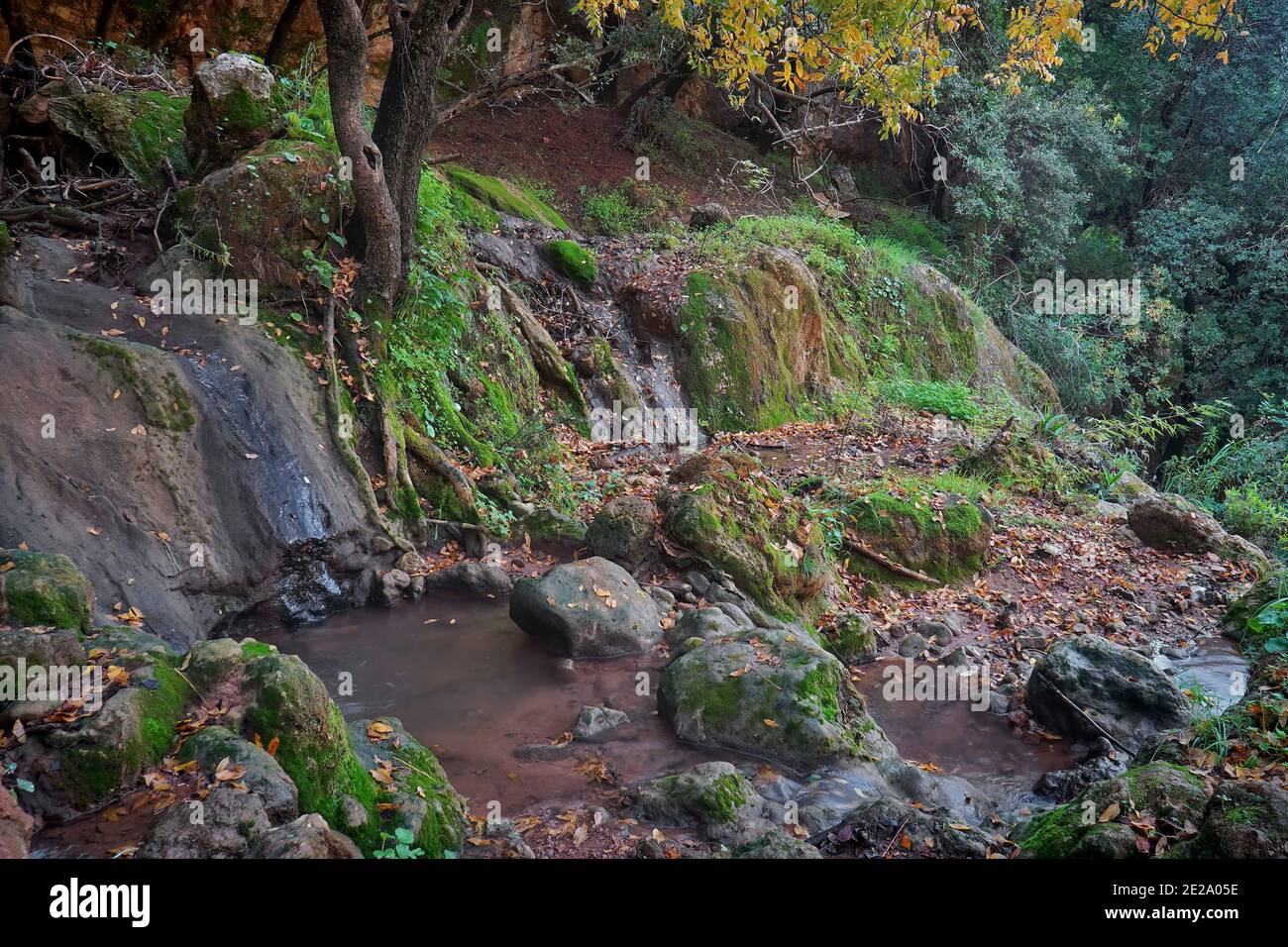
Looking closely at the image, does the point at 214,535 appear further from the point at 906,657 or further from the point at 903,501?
the point at 903,501

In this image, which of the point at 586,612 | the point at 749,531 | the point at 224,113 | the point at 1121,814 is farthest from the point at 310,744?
the point at 224,113

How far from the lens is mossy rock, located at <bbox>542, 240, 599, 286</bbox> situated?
12.0 meters

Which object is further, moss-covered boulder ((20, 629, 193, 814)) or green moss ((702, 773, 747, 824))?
green moss ((702, 773, 747, 824))

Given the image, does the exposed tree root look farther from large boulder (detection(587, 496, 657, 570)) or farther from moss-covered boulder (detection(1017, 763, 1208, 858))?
moss-covered boulder (detection(1017, 763, 1208, 858))

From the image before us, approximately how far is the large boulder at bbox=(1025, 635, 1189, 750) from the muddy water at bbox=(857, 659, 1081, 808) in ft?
0.78

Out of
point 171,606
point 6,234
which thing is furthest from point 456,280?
point 171,606

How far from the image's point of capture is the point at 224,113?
7973 mm

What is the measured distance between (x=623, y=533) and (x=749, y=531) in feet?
3.56

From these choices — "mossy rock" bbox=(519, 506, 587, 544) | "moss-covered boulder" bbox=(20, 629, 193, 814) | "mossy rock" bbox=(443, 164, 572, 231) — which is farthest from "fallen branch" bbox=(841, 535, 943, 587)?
"mossy rock" bbox=(443, 164, 572, 231)

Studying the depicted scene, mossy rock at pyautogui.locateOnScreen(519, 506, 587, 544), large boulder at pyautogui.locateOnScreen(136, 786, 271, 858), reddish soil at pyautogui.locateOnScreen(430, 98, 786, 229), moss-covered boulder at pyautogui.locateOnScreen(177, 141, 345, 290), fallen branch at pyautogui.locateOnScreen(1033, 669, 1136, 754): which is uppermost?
reddish soil at pyautogui.locateOnScreen(430, 98, 786, 229)

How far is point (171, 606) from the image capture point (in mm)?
5781

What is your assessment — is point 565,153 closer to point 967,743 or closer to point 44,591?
point 967,743

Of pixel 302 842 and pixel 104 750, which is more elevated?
pixel 104 750
